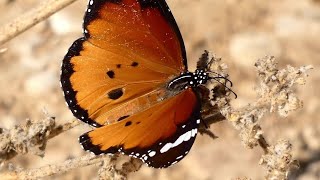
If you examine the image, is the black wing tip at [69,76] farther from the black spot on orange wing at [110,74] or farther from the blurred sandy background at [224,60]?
the blurred sandy background at [224,60]

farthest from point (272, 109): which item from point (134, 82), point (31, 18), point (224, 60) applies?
point (224, 60)

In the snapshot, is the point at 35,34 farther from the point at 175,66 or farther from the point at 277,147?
the point at 277,147

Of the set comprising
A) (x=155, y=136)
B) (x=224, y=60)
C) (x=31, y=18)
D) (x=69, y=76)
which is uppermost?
(x=31, y=18)

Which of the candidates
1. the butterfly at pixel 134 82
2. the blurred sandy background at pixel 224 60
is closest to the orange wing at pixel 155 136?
the butterfly at pixel 134 82

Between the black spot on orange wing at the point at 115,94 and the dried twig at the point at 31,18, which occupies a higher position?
the dried twig at the point at 31,18

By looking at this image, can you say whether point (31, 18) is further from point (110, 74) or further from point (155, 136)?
point (155, 136)

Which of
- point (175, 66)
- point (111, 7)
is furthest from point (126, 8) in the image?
point (175, 66)
